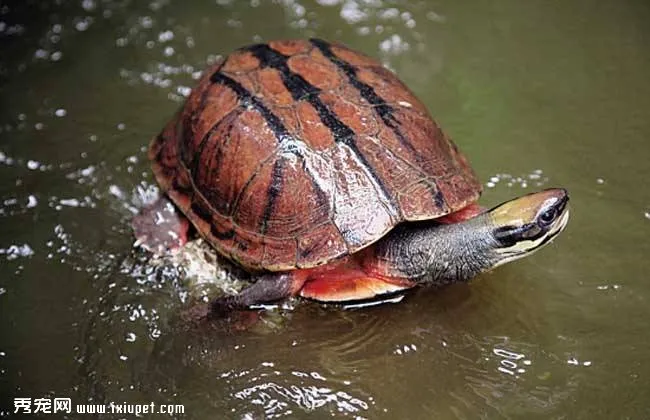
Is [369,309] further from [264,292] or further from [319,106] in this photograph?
[319,106]

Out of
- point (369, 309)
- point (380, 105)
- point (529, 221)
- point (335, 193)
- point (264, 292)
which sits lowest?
point (369, 309)

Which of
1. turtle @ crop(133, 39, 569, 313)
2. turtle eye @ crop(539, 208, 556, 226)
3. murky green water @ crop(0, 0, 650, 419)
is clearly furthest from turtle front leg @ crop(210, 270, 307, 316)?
turtle eye @ crop(539, 208, 556, 226)

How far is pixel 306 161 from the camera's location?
305 centimetres

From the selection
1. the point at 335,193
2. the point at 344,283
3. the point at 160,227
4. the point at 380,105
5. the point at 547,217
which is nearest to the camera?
the point at 547,217

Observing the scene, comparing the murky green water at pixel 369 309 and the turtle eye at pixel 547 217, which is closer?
the turtle eye at pixel 547 217

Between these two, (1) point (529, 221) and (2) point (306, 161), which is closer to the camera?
Result: (1) point (529, 221)

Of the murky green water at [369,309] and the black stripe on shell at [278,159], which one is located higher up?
the black stripe on shell at [278,159]

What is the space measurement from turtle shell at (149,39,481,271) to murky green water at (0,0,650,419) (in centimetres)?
43

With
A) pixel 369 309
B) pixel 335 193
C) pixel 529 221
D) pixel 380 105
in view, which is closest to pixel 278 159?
pixel 335 193

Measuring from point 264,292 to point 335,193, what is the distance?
0.57 metres

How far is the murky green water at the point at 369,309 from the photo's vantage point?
9.73 feet

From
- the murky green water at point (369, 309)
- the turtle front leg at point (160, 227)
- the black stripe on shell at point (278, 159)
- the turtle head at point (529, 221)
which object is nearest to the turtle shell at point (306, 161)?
the black stripe on shell at point (278, 159)

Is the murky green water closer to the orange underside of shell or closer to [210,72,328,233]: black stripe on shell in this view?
the orange underside of shell

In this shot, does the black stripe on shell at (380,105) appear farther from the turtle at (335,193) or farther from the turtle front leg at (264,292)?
Result: the turtle front leg at (264,292)
